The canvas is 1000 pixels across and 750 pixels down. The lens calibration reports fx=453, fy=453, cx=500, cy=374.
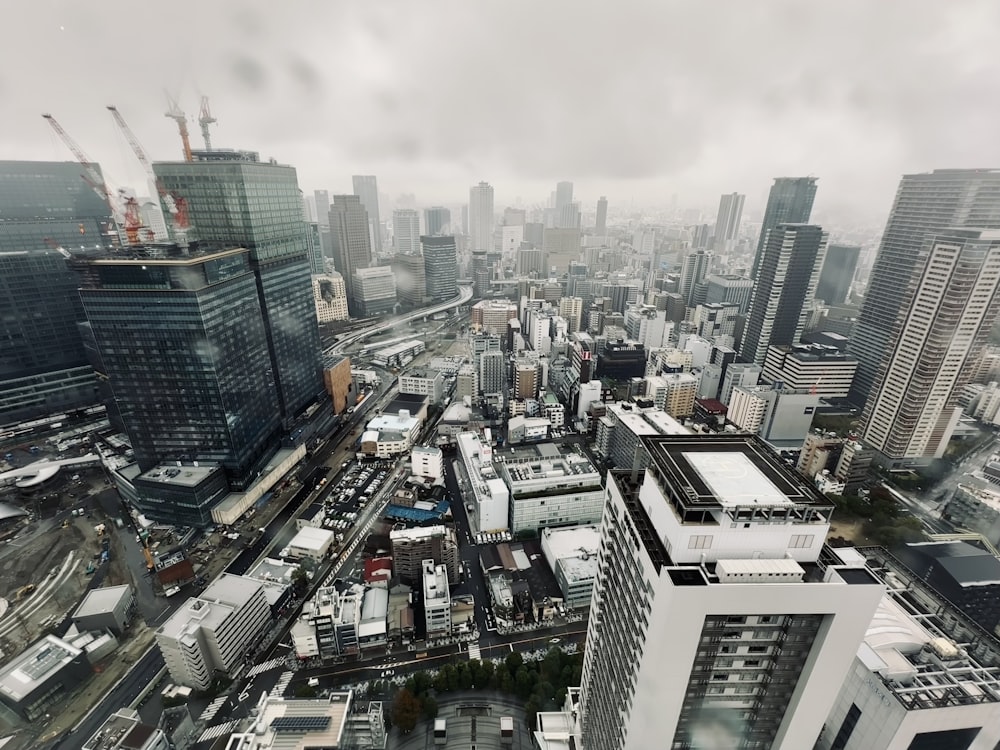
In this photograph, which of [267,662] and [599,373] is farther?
[599,373]

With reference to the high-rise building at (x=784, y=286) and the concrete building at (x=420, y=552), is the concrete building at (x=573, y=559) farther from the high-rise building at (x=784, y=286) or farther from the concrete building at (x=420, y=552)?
the high-rise building at (x=784, y=286)

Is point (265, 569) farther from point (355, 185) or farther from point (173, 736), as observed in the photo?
point (355, 185)

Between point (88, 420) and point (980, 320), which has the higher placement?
point (980, 320)

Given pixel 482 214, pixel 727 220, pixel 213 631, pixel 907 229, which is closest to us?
pixel 213 631

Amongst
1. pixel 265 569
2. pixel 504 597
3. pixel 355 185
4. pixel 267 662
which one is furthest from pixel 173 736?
pixel 355 185

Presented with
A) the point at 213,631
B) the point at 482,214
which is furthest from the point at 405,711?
the point at 482,214

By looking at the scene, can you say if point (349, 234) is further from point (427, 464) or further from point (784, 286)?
point (784, 286)

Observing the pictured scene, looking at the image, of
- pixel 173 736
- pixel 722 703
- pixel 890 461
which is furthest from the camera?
pixel 890 461
